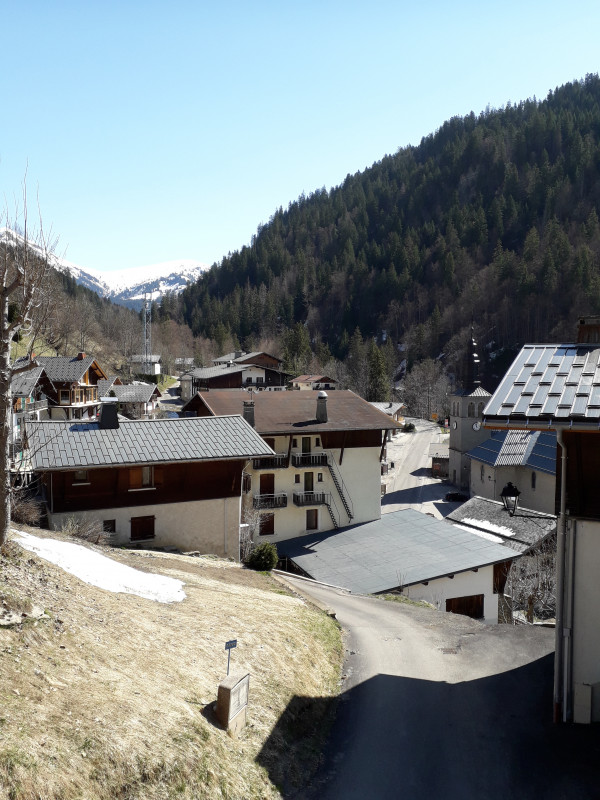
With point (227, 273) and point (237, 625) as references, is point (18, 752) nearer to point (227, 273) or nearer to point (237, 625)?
point (237, 625)

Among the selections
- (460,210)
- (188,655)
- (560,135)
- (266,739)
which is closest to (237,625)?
(188,655)

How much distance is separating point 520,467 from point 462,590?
20694 mm

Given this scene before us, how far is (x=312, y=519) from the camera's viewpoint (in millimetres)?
33844

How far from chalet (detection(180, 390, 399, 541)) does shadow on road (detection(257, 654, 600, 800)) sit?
66.8ft

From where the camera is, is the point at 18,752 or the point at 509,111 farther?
the point at 509,111

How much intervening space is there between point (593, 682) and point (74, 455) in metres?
18.8

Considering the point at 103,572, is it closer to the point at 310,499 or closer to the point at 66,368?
the point at 310,499

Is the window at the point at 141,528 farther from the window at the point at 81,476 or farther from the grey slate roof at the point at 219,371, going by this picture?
the grey slate roof at the point at 219,371

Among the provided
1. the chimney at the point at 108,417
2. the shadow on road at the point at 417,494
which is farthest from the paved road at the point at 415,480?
the chimney at the point at 108,417

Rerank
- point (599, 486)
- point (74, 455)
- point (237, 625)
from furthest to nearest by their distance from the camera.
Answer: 1. point (74, 455)
2. point (237, 625)
3. point (599, 486)

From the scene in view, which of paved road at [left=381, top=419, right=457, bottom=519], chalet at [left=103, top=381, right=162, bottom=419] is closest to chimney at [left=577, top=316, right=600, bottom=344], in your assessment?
paved road at [left=381, top=419, right=457, bottom=519]

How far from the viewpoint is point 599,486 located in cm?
921

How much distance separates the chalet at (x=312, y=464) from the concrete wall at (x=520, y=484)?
36.1ft

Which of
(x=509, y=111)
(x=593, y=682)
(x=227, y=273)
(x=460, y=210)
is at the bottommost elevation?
(x=593, y=682)
